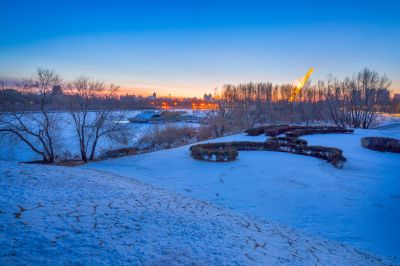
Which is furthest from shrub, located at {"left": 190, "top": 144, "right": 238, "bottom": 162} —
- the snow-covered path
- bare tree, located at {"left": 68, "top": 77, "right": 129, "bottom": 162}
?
bare tree, located at {"left": 68, "top": 77, "right": 129, "bottom": 162}

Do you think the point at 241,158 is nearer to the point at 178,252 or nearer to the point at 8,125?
the point at 178,252

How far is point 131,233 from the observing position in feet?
13.4

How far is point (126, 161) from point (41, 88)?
9.48m

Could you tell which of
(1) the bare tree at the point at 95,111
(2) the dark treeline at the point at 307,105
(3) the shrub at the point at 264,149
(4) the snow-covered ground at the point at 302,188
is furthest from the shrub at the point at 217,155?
(2) the dark treeline at the point at 307,105

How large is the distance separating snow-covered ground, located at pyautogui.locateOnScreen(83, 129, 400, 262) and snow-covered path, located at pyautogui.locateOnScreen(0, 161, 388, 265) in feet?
3.04

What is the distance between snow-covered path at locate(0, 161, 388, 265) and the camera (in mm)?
3303

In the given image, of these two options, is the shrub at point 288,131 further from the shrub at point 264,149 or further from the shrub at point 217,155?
the shrub at point 217,155

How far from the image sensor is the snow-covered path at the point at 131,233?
10.8ft

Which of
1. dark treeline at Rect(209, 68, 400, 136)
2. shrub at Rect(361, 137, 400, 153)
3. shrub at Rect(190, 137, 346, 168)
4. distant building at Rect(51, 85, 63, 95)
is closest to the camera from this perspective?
shrub at Rect(190, 137, 346, 168)

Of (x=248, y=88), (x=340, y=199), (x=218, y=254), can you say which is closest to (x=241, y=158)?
(x=340, y=199)

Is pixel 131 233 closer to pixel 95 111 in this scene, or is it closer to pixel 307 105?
pixel 95 111

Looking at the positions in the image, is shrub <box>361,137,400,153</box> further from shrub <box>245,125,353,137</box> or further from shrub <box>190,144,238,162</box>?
shrub <box>190,144,238,162</box>

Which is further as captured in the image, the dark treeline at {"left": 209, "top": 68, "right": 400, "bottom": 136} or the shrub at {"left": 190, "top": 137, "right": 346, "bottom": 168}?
the dark treeline at {"left": 209, "top": 68, "right": 400, "bottom": 136}

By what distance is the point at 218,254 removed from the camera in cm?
385
